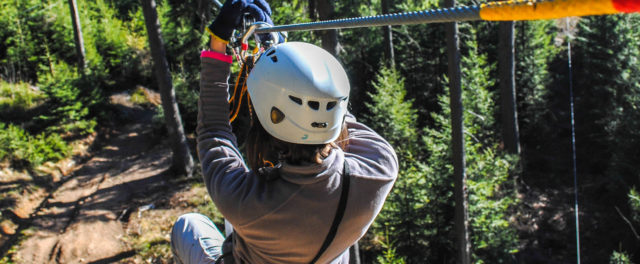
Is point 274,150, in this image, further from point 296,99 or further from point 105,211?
point 105,211

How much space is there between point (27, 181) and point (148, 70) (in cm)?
891

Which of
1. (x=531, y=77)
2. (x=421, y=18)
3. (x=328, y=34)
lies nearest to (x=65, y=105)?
(x=328, y=34)

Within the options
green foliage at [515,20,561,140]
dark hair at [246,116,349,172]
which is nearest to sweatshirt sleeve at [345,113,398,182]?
dark hair at [246,116,349,172]

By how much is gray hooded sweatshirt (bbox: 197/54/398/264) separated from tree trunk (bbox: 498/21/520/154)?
13.6 metres

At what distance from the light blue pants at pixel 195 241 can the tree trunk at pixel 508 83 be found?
43.0 feet

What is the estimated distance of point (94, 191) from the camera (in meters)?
11.5

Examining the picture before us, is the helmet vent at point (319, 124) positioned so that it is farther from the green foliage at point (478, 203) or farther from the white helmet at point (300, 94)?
the green foliage at point (478, 203)

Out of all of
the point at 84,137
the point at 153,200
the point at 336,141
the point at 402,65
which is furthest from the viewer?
the point at 402,65

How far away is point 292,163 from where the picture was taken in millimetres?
1544

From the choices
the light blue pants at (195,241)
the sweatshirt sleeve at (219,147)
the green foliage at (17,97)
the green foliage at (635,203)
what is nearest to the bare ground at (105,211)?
the green foliage at (17,97)

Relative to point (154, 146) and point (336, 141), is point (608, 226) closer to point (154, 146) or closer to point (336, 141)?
point (154, 146)

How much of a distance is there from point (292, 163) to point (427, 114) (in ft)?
59.8

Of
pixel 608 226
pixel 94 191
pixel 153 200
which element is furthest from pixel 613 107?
pixel 94 191

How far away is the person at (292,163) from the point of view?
151 cm
